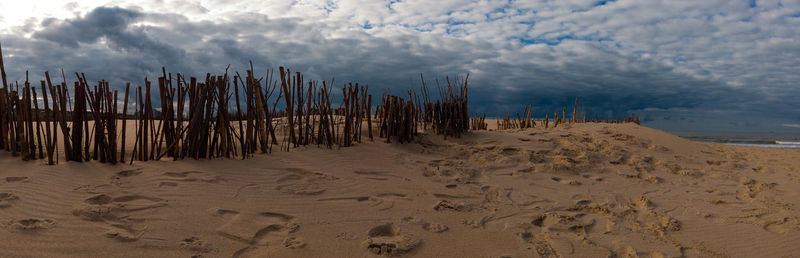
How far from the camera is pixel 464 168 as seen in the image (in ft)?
15.1

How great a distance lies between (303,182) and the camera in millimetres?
3420

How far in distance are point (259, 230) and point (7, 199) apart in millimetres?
1568

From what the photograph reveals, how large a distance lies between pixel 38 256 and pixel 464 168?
3.66 metres

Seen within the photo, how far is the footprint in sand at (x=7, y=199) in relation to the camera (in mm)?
2375

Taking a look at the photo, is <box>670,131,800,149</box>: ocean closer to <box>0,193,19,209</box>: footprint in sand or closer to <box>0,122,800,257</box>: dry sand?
<box>0,122,800,257</box>: dry sand

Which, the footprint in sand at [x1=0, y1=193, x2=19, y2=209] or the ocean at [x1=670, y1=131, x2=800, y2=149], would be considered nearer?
the footprint in sand at [x1=0, y1=193, x2=19, y2=209]

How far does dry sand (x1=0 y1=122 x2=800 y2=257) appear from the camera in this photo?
223 cm

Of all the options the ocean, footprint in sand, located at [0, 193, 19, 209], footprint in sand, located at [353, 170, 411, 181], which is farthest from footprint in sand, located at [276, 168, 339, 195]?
the ocean

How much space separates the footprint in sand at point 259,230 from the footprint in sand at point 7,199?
118 cm

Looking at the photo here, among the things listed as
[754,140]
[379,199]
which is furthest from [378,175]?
[754,140]

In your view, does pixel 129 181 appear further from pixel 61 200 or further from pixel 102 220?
pixel 102 220

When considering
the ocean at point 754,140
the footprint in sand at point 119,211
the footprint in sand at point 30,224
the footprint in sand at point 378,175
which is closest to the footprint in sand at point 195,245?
the footprint in sand at point 119,211

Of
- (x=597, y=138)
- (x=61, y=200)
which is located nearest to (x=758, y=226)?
(x=597, y=138)

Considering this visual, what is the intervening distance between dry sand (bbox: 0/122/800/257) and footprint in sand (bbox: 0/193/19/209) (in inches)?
0.6
